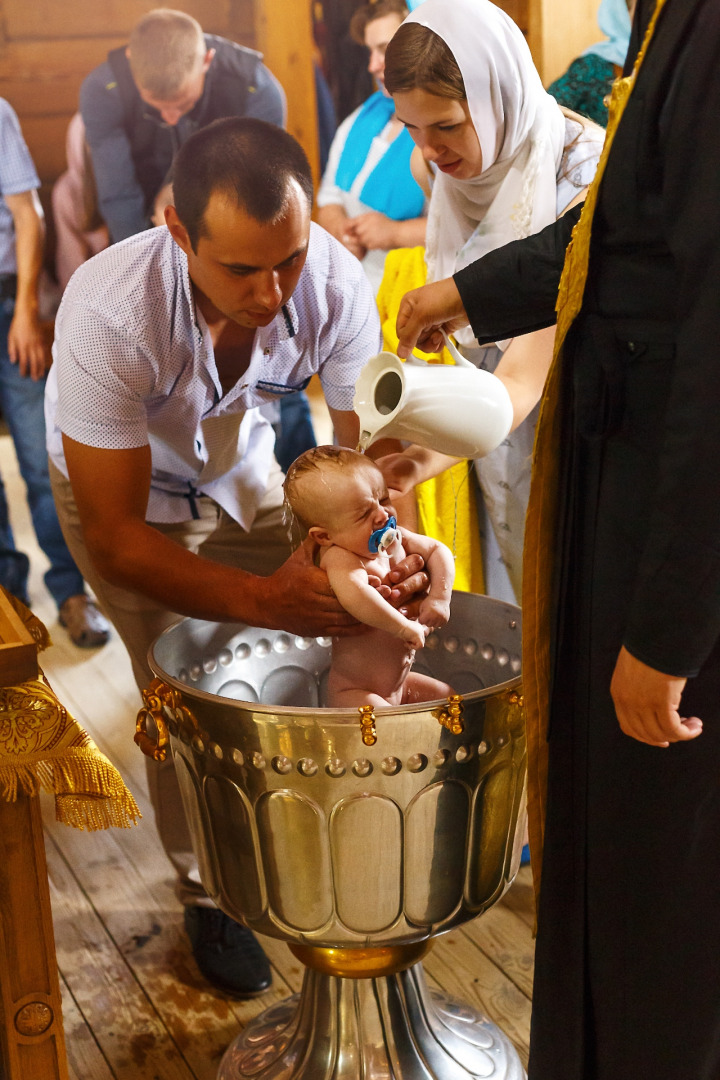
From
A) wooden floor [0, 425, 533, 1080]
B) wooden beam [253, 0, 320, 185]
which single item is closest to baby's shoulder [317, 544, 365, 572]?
wooden floor [0, 425, 533, 1080]

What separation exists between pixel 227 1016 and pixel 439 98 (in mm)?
1424

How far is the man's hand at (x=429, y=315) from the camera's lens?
121 centimetres

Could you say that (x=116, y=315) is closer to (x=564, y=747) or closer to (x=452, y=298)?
(x=452, y=298)

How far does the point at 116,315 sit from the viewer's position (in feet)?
5.04

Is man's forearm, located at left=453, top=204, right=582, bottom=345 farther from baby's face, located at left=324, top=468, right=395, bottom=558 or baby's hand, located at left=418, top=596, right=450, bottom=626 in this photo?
baby's hand, located at left=418, top=596, right=450, bottom=626

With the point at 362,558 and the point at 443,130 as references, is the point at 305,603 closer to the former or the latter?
the point at 362,558

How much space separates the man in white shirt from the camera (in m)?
1.44

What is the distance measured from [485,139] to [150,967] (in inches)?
56.1

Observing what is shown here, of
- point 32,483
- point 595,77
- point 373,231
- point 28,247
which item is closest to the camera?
point 595,77

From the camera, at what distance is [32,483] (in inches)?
134

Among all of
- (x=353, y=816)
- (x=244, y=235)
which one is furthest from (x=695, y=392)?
(x=244, y=235)

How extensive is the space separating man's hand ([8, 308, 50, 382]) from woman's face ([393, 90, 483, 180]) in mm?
1861

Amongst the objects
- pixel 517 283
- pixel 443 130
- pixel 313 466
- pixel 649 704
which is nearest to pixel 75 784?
pixel 313 466

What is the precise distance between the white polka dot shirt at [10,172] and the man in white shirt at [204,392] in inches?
56.9
